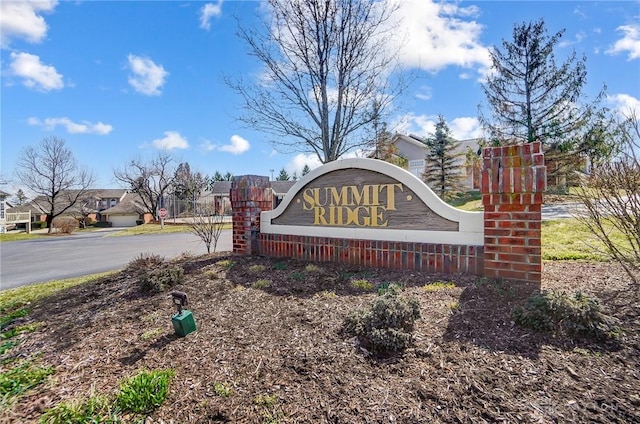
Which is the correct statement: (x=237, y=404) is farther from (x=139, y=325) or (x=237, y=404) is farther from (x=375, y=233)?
(x=375, y=233)

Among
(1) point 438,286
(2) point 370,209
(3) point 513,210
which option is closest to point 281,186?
(2) point 370,209

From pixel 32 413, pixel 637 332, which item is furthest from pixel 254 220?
pixel 637 332

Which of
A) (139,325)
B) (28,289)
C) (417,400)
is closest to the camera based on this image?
(417,400)

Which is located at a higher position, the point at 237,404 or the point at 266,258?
the point at 266,258

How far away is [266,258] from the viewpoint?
546cm

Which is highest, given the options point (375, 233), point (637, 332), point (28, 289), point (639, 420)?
point (375, 233)

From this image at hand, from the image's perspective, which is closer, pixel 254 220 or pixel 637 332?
pixel 637 332

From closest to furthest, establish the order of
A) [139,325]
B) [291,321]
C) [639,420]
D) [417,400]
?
[639,420] < [417,400] < [291,321] < [139,325]

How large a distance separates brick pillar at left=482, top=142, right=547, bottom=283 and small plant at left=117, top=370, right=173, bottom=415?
10.8ft

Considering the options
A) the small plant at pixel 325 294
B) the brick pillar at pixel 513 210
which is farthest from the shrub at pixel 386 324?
the brick pillar at pixel 513 210

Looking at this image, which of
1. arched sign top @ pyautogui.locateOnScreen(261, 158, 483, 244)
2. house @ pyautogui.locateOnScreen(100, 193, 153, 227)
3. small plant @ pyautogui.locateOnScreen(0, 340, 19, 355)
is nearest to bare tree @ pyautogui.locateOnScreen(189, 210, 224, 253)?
arched sign top @ pyautogui.locateOnScreen(261, 158, 483, 244)

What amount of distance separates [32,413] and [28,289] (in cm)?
533

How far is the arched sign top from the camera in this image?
3.95m

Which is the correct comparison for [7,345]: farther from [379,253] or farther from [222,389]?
[379,253]
